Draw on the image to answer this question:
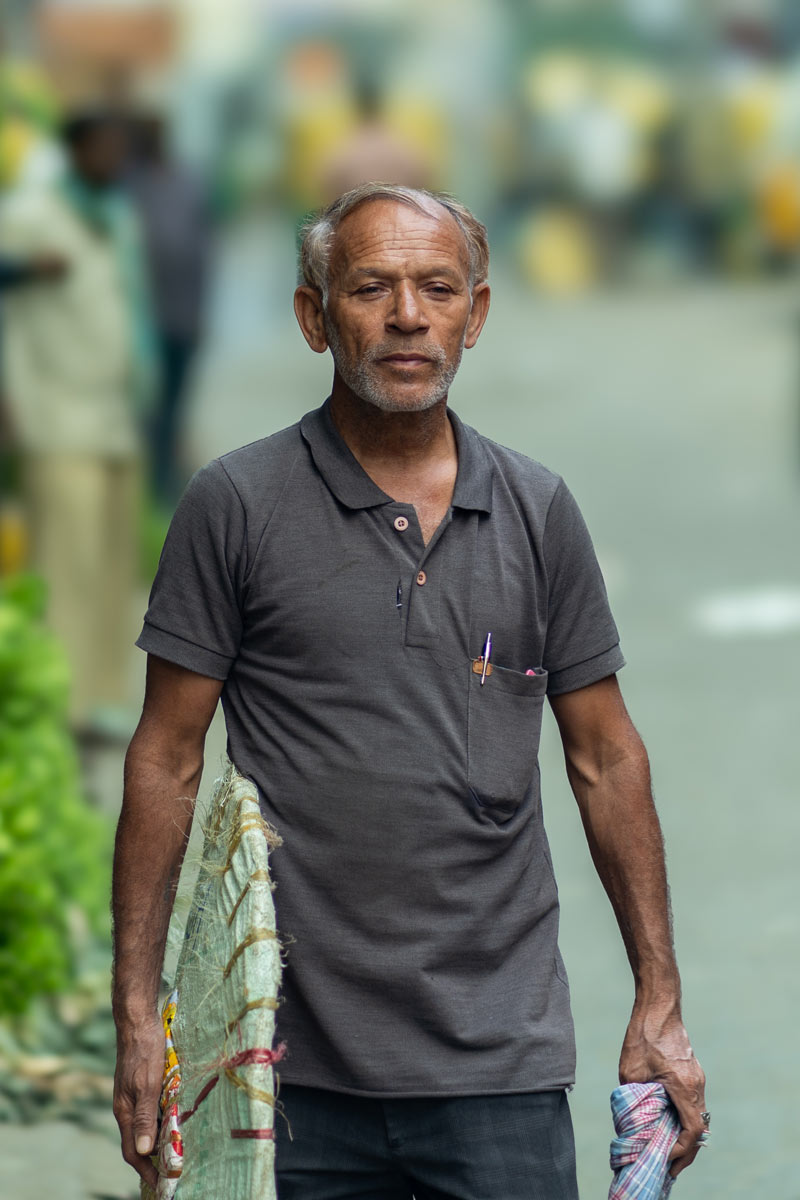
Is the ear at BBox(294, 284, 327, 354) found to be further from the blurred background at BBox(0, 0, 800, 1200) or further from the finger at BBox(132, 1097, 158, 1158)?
the blurred background at BBox(0, 0, 800, 1200)

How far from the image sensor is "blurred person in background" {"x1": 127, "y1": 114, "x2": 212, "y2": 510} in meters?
10.0

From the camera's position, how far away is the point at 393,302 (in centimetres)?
257

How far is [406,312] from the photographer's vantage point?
2.55m

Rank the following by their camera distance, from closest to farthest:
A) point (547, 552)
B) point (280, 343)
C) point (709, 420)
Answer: point (547, 552) → point (709, 420) → point (280, 343)

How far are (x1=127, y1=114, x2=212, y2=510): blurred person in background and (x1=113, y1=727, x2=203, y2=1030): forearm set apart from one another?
7.63 metres

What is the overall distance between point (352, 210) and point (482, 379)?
45.0 ft

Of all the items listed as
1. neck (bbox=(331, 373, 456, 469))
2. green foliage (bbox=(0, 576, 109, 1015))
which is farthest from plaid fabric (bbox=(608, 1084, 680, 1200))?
green foliage (bbox=(0, 576, 109, 1015))

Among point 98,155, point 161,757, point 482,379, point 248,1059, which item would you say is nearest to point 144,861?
point 161,757

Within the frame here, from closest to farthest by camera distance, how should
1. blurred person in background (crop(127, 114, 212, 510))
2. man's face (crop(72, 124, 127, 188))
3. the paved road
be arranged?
the paved road
man's face (crop(72, 124, 127, 188))
blurred person in background (crop(127, 114, 212, 510))

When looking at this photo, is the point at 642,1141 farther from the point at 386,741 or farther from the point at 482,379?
the point at 482,379

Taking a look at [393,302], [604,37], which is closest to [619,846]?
[393,302]

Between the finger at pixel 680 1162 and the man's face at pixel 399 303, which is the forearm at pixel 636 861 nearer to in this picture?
the finger at pixel 680 1162

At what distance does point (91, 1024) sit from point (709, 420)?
11141 mm

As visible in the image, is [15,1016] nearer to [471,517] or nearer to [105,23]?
[471,517]
